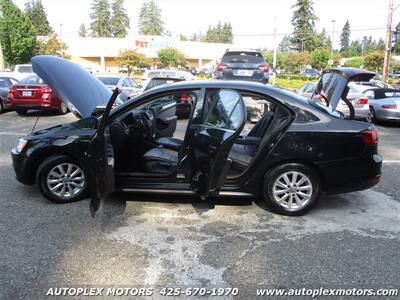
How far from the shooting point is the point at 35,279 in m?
3.21

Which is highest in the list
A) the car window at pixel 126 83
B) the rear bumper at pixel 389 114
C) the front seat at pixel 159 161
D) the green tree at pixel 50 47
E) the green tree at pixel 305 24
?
the green tree at pixel 305 24

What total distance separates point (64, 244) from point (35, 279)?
24.5 inches

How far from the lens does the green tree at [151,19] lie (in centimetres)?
9581

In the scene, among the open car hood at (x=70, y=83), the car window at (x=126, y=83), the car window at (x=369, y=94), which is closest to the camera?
the open car hood at (x=70, y=83)

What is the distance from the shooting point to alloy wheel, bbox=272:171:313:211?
177 inches

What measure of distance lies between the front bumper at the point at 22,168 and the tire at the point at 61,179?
0.63 feet

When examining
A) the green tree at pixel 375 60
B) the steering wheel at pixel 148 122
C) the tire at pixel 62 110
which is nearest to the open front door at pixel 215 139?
the steering wheel at pixel 148 122

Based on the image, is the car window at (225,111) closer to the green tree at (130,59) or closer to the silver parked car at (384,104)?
the silver parked car at (384,104)

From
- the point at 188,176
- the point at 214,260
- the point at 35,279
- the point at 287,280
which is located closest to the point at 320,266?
the point at 287,280

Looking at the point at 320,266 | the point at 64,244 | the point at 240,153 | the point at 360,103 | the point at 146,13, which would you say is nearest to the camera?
the point at 320,266

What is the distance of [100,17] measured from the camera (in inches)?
3713

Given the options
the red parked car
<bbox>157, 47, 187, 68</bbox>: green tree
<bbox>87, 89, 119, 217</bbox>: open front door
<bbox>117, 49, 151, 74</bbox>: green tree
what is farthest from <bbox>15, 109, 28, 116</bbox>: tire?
<bbox>157, 47, 187, 68</bbox>: green tree

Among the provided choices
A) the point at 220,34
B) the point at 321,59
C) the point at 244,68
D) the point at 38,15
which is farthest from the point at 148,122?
the point at 220,34

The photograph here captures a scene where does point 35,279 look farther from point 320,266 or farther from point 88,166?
point 320,266
